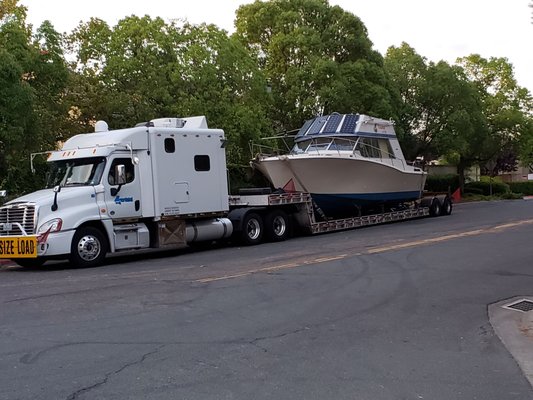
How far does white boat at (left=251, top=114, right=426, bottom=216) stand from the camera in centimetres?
2053

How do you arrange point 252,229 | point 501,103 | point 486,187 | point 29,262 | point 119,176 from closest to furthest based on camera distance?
1. point 29,262
2. point 119,176
3. point 252,229
4. point 501,103
5. point 486,187

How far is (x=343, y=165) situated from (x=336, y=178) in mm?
517

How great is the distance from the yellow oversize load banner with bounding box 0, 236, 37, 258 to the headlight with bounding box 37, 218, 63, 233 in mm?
234

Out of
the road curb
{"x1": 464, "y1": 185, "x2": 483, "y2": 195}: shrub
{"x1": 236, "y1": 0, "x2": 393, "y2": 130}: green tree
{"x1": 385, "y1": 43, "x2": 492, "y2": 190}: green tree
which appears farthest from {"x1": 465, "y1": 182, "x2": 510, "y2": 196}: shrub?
the road curb

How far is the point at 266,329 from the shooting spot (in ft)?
24.0

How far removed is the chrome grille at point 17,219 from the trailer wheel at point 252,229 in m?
6.26

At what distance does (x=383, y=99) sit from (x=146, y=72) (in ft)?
40.9

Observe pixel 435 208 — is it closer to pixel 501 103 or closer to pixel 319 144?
pixel 319 144

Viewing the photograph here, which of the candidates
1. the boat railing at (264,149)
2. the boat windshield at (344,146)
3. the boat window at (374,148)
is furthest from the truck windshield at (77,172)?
the boat window at (374,148)

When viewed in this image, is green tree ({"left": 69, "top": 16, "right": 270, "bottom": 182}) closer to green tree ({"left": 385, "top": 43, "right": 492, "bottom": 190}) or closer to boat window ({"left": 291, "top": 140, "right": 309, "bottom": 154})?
boat window ({"left": 291, "top": 140, "right": 309, "bottom": 154})

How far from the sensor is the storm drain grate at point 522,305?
28.4ft

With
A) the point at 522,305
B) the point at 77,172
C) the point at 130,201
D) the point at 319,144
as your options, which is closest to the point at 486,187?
the point at 319,144

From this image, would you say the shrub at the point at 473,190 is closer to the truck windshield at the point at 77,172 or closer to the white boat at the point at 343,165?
the white boat at the point at 343,165

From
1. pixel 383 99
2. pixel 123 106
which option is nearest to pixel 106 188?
pixel 123 106
